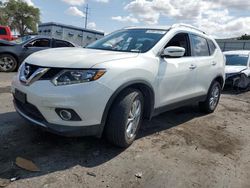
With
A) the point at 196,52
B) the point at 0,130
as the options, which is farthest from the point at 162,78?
the point at 0,130

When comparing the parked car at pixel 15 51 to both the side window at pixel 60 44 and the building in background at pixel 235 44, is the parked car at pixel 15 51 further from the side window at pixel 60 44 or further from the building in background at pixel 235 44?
the building in background at pixel 235 44

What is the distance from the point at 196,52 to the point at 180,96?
103 centimetres

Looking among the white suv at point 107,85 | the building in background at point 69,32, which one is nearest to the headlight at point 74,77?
the white suv at point 107,85

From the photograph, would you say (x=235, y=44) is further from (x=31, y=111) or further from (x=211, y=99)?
(x=31, y=111)

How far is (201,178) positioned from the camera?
3281 millimetres

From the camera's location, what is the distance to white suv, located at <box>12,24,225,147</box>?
3158 mm

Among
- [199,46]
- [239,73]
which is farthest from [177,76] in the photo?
[239,73]

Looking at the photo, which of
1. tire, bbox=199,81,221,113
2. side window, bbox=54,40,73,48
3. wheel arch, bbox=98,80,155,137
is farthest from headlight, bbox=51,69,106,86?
side window, bbox=54,40,73,48

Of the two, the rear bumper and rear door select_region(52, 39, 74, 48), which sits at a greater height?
rear door select_region(52, 39, 74, 48)

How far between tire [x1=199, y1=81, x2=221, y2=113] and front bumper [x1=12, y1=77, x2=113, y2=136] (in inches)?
127

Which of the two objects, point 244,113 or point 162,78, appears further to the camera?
point 244,113

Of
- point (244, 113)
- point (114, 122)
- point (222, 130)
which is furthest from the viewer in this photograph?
point (244, 113)

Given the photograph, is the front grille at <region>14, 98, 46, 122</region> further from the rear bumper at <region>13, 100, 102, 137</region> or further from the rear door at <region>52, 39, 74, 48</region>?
the rear door at <region>52, 39, 74, 48</region>

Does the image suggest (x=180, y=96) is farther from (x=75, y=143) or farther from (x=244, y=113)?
(x=244, y=113)
